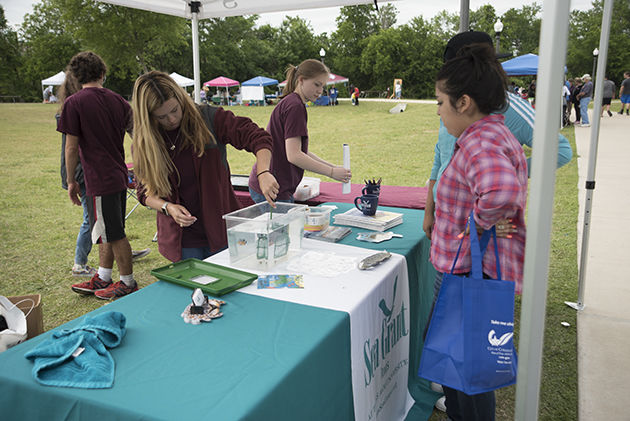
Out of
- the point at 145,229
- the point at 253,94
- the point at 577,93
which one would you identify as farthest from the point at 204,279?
the point at 253,94

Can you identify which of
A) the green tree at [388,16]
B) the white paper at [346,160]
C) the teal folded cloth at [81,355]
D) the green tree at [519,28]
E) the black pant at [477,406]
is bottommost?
the black pant at [477,406]

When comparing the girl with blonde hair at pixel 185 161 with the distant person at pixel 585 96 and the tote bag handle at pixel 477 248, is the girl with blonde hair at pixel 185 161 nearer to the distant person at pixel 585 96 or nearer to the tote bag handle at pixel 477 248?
the tote bag handle at pixel 477 248

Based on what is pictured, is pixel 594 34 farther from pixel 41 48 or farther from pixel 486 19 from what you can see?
pixel 486 19

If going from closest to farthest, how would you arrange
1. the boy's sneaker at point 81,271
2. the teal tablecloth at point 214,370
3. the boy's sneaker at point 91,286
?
1. the teal tablecloth at point 214,370
2. the boy's sneaker at point 91,286
3. the boy's sneaker at point 81,271

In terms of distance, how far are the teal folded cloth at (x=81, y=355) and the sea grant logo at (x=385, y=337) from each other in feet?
2.56

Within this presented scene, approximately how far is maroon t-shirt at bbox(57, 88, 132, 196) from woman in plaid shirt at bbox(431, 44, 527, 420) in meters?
2.44

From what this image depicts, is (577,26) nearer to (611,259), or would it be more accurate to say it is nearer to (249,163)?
(611,259)

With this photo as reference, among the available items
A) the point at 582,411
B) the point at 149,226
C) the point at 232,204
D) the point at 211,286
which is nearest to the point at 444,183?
the point at 211,286

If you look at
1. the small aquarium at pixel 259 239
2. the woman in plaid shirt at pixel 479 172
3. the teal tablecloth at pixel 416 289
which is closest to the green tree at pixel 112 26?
the teal tablecloth at pixel 416 289

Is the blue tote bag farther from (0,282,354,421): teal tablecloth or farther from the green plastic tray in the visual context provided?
the green plastic tray

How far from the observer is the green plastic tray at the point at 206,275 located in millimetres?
1534

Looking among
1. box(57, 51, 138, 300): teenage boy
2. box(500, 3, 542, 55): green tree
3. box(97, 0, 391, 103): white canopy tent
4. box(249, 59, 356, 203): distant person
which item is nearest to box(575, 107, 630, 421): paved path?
box(249, 59, 356, 203): distant person

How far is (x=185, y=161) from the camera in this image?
2.03 metres

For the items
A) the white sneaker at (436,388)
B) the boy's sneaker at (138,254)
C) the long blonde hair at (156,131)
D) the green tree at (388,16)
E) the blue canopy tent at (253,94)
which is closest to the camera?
the long blonde hair at (156,131)
